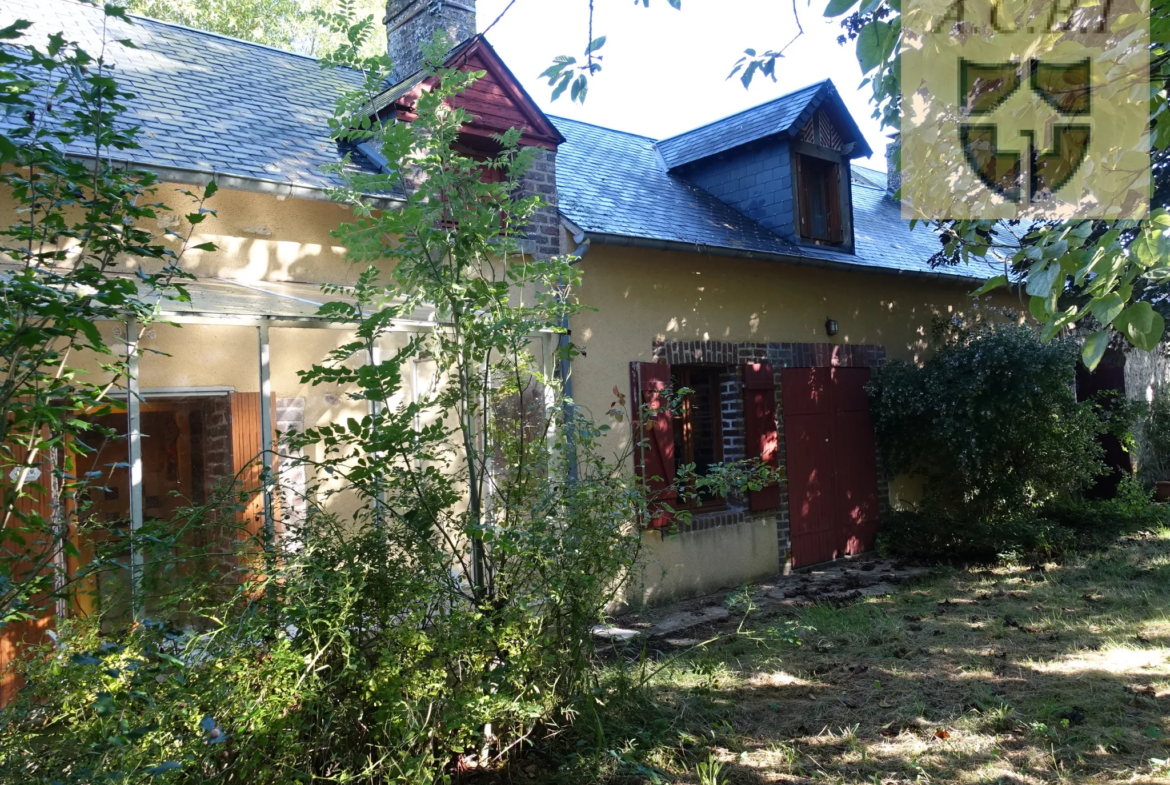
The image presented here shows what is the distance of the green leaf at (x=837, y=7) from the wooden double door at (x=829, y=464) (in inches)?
253

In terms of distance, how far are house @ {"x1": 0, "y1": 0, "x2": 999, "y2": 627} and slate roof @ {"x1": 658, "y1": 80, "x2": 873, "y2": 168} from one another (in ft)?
0.10

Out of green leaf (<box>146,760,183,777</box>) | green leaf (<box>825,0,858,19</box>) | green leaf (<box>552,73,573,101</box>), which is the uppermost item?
green leaf (<box>552,73,573,101</box>)

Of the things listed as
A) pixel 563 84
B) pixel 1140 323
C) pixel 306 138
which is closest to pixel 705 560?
pixel 306 138

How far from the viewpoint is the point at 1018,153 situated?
139 inches

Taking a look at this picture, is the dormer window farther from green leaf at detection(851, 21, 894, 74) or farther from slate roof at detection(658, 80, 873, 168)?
green leaf at detection(851, 21, 894, 74)

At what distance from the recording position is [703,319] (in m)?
8.03

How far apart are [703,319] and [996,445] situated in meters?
3.34

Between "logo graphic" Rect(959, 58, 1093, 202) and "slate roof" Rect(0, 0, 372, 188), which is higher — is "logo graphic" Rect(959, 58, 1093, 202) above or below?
below

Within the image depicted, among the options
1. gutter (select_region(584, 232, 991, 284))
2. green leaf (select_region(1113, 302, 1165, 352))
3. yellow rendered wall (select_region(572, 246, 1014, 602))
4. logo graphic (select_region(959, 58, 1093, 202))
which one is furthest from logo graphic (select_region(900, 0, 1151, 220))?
yellow rendered wall (select_region(572, 246, 1014, 602))

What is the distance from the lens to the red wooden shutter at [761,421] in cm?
816

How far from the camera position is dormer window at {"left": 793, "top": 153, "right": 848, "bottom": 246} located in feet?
31.0

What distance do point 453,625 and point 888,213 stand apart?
10.9 m

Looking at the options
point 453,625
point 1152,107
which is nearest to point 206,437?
point 453,625

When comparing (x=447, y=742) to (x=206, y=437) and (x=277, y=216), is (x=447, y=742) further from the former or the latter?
(x=206, y=437)
